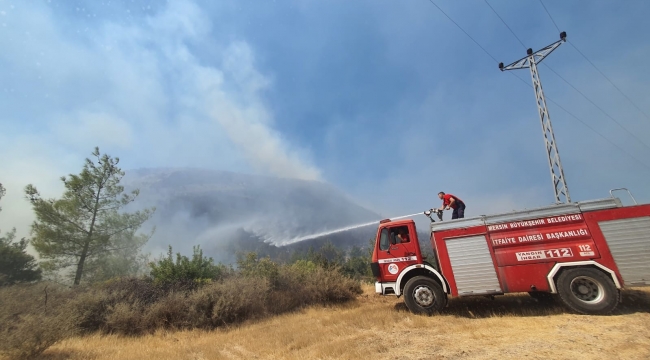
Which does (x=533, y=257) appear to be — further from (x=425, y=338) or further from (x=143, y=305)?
(x=143, y=305)

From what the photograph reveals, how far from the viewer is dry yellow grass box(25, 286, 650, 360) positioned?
502cm

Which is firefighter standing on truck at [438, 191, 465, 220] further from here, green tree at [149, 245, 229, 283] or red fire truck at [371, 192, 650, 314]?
green tree at [149, 245, 229, 283]

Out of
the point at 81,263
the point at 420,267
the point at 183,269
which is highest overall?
the point at 81,263

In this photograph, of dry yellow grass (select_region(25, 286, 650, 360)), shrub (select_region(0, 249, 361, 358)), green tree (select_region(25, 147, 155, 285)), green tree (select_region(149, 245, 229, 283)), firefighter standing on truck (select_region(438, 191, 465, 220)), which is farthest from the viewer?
green tree (select_region(25, 147, 155, 285))

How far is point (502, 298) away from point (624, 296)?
306 centimetres

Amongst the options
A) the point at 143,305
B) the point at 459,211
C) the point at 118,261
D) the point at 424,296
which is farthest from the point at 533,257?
the point at 118,261

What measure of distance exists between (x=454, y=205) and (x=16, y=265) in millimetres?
31297

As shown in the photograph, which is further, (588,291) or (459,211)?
(459,211)

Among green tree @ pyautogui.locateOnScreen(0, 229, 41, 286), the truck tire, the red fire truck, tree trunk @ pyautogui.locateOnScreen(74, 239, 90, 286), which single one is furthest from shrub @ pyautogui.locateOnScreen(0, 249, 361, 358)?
green tree @ pyautogui.locateOnScreen(0, 229, 41, 286)

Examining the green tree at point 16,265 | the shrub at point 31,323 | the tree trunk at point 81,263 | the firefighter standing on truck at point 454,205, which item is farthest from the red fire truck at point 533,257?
the green tree at point 16,265

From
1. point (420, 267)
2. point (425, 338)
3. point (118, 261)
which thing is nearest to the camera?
point (425, 338)

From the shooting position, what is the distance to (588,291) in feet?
22.5

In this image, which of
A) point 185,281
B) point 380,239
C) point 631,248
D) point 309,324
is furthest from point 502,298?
point 185,281

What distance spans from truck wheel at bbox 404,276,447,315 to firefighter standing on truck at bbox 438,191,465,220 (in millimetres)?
2749
